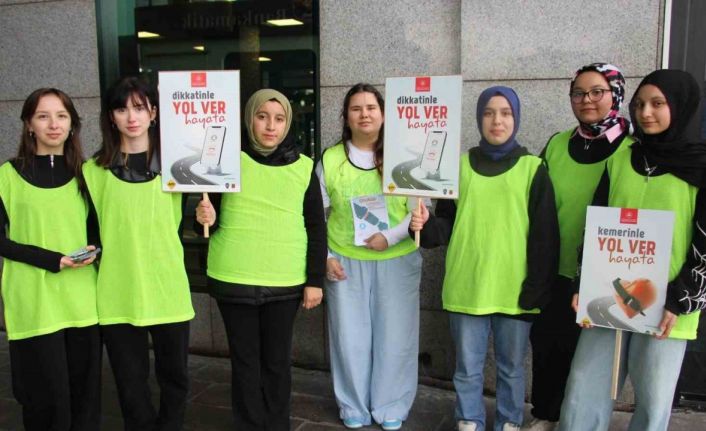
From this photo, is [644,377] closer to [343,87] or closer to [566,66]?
[566,66]

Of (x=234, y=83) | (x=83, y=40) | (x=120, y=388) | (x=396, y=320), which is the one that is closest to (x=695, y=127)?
(x=396, y=320)

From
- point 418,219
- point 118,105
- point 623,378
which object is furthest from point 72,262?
point 623,378

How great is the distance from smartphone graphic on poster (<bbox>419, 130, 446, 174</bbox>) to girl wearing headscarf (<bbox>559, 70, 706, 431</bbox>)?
0.81m

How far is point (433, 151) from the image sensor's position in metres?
3.24

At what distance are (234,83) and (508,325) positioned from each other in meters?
1.86

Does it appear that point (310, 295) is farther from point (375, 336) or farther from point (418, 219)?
point (418, 219)

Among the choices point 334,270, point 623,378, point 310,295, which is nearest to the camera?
point 623,378

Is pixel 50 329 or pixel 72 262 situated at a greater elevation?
pixel 72 262

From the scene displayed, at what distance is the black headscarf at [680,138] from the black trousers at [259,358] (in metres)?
1.93

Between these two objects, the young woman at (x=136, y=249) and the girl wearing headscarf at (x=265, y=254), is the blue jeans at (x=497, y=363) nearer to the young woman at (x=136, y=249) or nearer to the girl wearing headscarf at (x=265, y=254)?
the girl wearing headscarf at (x=265, y=254)

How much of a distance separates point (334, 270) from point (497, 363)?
1027 millimetres

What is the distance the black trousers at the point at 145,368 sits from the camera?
3.21m

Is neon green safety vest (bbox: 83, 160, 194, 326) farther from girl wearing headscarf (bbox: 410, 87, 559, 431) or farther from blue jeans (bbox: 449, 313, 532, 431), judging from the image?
blue jeans (bbox: 449, 313, 532, 431)

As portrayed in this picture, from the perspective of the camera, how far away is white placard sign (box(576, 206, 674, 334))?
2.69 meters
